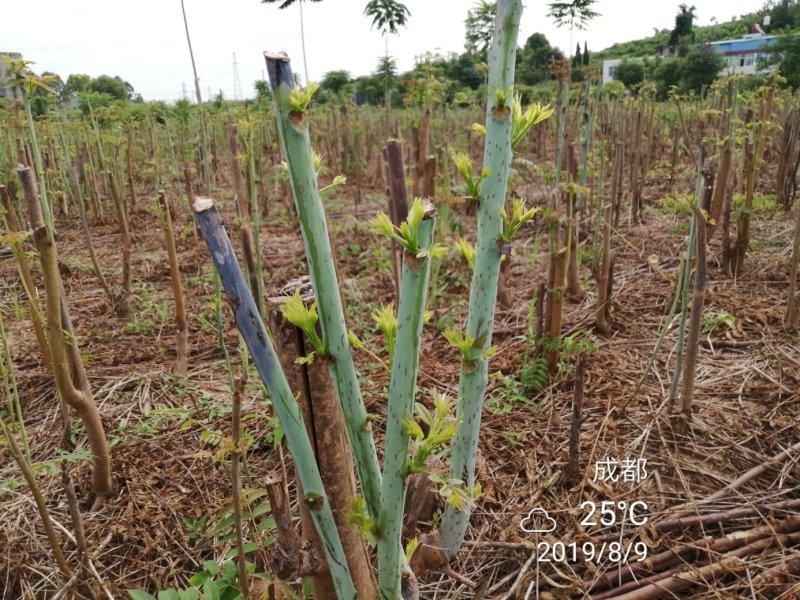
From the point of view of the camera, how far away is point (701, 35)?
3728 centimetres

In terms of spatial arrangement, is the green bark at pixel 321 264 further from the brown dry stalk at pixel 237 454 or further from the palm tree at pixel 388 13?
the palm tree at pixel 388 13

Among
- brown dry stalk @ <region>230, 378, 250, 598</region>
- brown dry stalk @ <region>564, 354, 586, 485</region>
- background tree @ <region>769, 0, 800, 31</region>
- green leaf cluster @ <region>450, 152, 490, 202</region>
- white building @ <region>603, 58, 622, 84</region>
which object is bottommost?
brown dry stalk @ <region>564, 354, 586, 485</region>

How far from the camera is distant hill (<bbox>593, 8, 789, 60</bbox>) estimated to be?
37.5 m

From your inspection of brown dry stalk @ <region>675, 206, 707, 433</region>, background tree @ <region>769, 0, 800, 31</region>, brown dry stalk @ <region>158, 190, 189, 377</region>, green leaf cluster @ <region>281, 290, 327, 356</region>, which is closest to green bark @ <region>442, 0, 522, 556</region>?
green leaf cluster @ <region>281, 290, 327, 356</region>

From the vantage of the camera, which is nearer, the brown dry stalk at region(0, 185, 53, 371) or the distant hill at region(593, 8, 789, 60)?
the brown dry stalk at region(0, 185, 53, 371)

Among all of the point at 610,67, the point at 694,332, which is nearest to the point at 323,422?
the point at 694,332

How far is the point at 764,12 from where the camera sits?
37500 mm

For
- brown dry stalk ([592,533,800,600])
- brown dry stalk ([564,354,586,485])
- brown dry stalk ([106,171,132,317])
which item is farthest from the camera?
brown dry stalk ([106,171,132,317])

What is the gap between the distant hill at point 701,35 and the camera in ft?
123

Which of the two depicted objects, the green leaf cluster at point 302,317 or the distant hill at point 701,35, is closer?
the green leaf cluster at point 302,317

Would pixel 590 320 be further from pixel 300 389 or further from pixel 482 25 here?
pixel 482 25

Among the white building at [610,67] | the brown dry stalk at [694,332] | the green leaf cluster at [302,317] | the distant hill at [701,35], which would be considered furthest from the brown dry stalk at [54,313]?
the distant hill at [701,35]

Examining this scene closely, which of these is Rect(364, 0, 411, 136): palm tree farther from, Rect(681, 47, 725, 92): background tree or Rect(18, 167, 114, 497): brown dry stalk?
Rect(681, 47, 725, 92): background tree

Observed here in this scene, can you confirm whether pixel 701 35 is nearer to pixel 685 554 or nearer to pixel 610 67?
pixel 610 67
